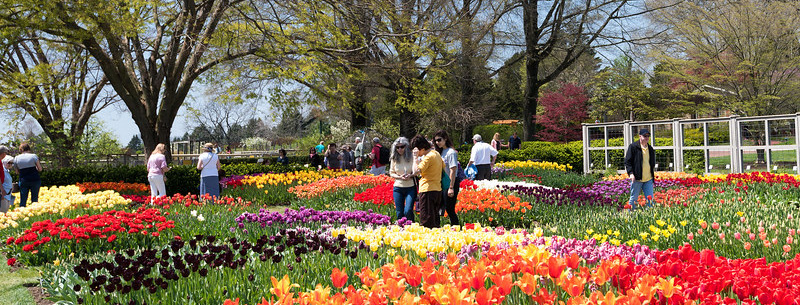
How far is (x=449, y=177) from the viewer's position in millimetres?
7812

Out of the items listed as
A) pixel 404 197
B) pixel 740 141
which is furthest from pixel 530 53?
pixel 404 197

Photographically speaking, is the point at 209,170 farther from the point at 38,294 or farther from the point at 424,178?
the point at 38,294

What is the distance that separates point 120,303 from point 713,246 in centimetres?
442

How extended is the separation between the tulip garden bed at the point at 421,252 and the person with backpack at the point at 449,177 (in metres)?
0.57

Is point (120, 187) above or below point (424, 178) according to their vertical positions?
below

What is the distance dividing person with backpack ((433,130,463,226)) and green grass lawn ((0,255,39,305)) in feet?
15.2

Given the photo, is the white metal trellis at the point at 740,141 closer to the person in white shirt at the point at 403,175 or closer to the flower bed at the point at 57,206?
the person in white shirt at the point at 403,175

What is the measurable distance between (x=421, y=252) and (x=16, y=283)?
4.21 m

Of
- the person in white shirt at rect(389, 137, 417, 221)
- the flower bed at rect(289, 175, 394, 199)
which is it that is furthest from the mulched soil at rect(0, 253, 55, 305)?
the flower bed at rect(289, 175, 394, 199)

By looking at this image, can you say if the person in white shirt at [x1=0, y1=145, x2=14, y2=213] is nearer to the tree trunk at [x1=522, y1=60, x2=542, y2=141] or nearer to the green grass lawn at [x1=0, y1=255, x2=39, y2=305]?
the green grass lawn at [x1=0, y1=255, x2=39, y2=305]

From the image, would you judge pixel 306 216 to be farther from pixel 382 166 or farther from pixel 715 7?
pixel 715 7

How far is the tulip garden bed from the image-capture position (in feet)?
8.31

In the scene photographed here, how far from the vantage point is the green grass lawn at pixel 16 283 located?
16.6 feet

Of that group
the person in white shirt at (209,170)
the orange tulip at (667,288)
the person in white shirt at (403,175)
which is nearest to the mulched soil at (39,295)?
the person in white shirt at (403,175)
